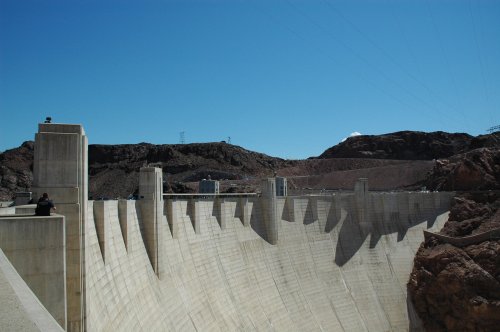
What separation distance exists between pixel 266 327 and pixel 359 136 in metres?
79.5

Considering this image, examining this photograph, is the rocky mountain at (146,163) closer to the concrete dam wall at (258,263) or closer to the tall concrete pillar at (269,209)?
the concrete dam wall at (258,263)

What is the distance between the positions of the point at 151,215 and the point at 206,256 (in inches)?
196

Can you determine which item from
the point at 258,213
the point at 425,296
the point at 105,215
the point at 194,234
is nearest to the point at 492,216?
the point at 425,296

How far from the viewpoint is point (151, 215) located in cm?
1753

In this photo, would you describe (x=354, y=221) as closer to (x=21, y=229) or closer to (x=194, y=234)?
(x=194, y=234)

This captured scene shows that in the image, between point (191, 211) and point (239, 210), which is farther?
point (239, 210)

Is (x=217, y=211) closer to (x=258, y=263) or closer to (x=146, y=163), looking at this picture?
(x=258, y=263)

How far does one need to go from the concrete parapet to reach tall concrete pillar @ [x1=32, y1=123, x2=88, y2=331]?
130 centimetres

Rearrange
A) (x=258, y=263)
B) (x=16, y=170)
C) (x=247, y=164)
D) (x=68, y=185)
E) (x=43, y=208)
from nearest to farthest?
(x=43, y=208) → (x=68, y=185) → (x=258, y=263) → (x=16, y=170) → (x=247, y=164)

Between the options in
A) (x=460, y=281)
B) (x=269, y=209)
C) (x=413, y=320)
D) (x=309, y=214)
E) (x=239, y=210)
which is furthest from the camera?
(x=309, y=214)

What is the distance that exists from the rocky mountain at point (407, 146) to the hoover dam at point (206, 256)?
5612 centimetres

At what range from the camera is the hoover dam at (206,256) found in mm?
8867

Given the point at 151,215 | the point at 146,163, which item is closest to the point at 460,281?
the point at 151,215

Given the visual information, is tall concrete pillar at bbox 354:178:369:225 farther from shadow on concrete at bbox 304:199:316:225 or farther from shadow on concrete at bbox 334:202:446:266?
shadow on concrete at bbox 304:199:316:225
